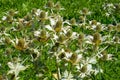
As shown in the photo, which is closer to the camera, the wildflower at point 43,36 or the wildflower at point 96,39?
the wildflower at point 43,36

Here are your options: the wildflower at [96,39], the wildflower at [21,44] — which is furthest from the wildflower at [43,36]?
the wildflower at [96,39]

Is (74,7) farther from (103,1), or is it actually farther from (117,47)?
(117,47)

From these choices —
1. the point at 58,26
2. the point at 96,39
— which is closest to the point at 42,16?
the point at 58,26

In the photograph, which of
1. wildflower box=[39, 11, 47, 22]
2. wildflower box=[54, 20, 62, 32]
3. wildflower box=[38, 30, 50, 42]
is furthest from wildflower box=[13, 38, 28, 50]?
wildflower box=[39, 11, 47, 22]

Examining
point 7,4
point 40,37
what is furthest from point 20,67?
point 7,4

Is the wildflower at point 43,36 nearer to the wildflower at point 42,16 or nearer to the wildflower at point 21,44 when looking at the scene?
the wildflower at point 21,44

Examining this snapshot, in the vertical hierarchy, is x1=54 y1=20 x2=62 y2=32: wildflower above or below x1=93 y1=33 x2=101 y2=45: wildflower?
above

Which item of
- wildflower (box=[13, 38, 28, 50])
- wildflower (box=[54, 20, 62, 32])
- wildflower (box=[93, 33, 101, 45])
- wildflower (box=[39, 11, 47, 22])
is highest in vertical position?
wildflower (box=[39, 11, 47, 22])

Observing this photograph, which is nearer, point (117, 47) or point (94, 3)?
point (117, 47)

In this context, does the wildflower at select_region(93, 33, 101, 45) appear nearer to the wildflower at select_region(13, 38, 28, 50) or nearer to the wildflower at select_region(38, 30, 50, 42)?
the wildflower at select_region(38, 30, 50, 42)

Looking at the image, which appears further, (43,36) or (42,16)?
(42,16)

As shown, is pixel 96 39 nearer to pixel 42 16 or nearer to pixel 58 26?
pixel 58 26
